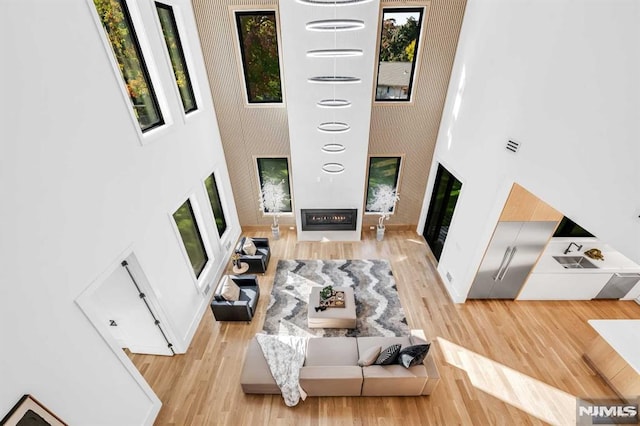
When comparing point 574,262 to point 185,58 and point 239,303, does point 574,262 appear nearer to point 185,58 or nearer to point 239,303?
point 239,303

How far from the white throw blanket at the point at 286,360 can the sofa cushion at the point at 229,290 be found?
3.32 feet

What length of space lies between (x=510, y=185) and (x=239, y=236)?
638cm

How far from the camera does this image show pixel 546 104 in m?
3.45

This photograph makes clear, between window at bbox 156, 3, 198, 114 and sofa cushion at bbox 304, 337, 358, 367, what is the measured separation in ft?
16.3

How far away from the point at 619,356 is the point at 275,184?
23.5 feet

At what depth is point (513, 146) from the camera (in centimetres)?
401

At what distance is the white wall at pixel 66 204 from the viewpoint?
2.29m

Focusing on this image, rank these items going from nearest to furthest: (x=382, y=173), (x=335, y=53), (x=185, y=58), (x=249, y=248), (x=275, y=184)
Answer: (x=335, y=53) → (x=185, y=58) → (x=249, y=248) → (x=382, y=173) → (x=275, y=184)

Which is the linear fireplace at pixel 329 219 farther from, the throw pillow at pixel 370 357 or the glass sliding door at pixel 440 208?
the throw pillow at pixel 370 357

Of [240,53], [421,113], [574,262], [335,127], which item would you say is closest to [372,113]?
[421,113]

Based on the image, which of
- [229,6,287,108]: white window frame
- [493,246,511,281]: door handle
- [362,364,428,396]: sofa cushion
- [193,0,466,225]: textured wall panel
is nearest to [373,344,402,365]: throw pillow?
[362,364,428,396]: sofa cushion

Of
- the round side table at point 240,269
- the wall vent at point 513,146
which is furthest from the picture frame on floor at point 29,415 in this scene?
the wall vent at point 513,146

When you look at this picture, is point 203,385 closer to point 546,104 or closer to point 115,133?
point 115,133

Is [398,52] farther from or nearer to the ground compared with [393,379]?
farther from the ground
